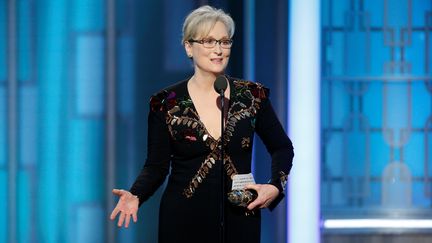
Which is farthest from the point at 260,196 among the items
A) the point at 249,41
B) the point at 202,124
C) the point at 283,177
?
the point at 249,41

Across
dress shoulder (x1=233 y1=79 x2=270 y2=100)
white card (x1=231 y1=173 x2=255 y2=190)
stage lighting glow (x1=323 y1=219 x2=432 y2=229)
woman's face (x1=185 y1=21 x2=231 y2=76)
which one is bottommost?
stage lighting glow (x1=323 y1=219 x2=432 y2=229)

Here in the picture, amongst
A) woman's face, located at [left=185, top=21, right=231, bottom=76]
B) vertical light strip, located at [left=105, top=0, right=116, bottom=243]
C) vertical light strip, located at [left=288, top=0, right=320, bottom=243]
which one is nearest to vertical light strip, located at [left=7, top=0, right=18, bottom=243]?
vertical light strip, located at [left=105, top=0, right=116, bottom=243]

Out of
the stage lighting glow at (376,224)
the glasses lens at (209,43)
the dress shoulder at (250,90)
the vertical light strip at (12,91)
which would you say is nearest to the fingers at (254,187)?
the dress shoulder at (250,90)

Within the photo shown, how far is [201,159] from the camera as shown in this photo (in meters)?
1.95

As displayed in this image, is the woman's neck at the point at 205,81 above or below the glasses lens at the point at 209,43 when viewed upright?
below

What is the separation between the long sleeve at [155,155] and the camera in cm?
200

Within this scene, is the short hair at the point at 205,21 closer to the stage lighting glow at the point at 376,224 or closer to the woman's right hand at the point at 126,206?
the woman's right hand at the point at 126,206

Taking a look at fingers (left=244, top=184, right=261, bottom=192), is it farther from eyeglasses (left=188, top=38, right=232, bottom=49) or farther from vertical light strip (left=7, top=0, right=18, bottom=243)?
vertical light strip (left=7, top=0, right=18, bottom=243)

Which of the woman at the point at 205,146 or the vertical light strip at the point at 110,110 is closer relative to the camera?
the woman at the point at 205,146

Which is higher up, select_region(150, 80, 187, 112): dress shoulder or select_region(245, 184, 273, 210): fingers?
select_region(150, 80, 187, 112): dress shoulder

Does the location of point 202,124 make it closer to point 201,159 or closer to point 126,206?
point 201,159

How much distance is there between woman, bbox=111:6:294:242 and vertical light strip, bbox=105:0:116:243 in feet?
5.43

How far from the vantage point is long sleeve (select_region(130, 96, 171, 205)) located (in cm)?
200

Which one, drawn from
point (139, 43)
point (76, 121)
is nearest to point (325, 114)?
point (139, 43)
